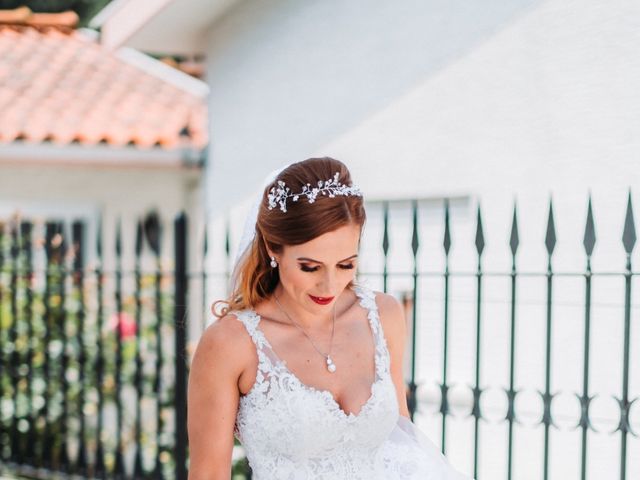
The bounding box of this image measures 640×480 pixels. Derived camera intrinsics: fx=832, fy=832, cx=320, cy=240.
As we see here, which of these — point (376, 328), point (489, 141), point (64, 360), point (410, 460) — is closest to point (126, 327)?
point (64, 360)

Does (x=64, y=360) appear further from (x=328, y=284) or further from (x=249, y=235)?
(x=328, y=284)

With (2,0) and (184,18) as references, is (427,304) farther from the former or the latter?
(2,0)

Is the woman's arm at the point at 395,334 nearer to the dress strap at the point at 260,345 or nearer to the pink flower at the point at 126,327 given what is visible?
the dress strap at the point at 260,345

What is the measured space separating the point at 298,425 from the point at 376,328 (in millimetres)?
445

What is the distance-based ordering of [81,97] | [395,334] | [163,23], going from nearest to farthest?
[395,334] < [163,23] < [81,97]

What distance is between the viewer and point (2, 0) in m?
16.0

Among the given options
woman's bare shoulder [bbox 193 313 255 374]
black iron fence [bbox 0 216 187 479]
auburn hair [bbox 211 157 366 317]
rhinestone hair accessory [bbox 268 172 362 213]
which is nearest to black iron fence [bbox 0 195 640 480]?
black iron fence [bbox 0 216 187 479]

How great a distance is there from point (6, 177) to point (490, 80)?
511cm

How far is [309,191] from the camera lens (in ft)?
7.41

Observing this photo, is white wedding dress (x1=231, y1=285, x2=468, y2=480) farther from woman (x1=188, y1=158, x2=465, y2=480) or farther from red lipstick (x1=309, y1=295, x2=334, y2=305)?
red lipstick (x1=309, y1=295, x2=334, y2=305)

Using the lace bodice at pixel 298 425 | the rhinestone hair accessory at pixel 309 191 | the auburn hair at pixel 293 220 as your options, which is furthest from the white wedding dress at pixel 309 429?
the rhinestone hair accessory at pixel 309 191

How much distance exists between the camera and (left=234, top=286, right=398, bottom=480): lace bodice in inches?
90.1

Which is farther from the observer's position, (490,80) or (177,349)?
(490,80)

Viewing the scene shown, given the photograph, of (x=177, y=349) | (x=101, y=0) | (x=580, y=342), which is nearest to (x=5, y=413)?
(x=177, y=349)
